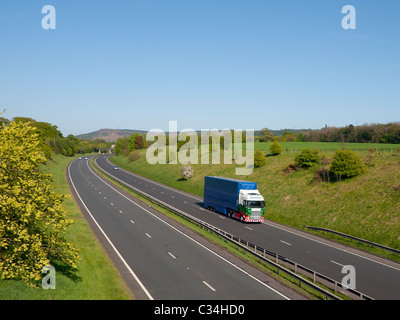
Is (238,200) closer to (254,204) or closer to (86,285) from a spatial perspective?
(254,204)

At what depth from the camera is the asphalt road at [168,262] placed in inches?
723

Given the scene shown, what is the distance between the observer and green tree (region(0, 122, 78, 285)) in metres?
15.0

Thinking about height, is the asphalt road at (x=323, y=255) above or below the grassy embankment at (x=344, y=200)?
below

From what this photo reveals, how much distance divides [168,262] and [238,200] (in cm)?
1643

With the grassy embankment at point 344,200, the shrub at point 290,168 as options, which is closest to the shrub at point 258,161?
the grassy embankment at point 344,200

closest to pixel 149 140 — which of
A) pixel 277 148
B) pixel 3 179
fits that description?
pixel 277 148

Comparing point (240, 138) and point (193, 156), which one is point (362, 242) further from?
point (240, 138)

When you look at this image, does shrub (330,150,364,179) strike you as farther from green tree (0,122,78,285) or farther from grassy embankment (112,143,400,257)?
green tree (0,122,78,285)

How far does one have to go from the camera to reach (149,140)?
157 m

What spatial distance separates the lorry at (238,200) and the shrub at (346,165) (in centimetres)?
1365

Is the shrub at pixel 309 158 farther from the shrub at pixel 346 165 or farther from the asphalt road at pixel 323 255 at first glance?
the asphalt road at pixel 323 255

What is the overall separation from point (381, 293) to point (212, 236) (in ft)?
49.9

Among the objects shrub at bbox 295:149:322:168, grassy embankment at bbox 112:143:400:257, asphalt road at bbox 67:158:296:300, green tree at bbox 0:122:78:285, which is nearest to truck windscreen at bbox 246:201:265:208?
grassy embankment at bbox 112:143:400:257

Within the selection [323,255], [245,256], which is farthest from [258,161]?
[245,256]
